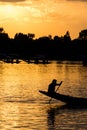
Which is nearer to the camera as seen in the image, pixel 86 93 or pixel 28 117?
pixel 28 117

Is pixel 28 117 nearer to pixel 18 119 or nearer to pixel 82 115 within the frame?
pixel 18 119

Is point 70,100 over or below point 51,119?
over

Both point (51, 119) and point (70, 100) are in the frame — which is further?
point (70, 100)

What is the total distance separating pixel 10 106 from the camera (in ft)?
155

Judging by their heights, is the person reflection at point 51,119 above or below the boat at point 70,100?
below

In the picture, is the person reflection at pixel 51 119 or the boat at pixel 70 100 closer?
the person reflection at pixel 51 119

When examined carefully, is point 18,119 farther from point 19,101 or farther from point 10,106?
point 19,101

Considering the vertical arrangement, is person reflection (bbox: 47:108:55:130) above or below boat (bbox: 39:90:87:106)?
below

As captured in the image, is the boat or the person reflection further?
the boat

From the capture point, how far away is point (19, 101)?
168 feet

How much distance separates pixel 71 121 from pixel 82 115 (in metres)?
2.88

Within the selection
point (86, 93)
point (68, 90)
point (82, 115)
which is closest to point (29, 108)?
point (82, 115)

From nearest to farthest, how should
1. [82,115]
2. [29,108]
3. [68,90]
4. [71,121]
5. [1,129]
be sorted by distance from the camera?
1. [1,129]
2. [71,121]
3. [82,115]
4. [29,108]
5. [68,90]

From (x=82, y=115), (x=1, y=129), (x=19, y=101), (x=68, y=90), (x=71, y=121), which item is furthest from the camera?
(x=68, y=90)
